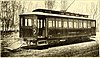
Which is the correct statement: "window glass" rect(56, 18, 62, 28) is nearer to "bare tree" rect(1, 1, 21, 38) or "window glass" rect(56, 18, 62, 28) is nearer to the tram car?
the tram car

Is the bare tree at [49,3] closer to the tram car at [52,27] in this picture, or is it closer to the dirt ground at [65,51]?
the tram car at [52,27]

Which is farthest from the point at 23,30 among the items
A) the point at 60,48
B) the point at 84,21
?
the point at 84,21

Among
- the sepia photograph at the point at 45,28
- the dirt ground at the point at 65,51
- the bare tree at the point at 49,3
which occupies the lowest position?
the dirt ground at the point at 65,51

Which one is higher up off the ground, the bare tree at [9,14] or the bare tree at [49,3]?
the bare tree at [49,3]

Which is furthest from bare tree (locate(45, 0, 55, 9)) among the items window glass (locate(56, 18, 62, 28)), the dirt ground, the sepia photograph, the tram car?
the dirt ground

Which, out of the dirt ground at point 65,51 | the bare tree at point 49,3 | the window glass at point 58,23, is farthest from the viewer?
the window glass at point 58,23

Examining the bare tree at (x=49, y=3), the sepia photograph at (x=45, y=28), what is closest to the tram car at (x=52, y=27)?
the sepia photograph at (x=45, y=28)

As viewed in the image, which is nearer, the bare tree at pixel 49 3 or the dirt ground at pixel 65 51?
the dirt ground at pixel 65 51

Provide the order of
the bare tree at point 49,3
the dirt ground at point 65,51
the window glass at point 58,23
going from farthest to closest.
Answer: the window glass at point 58,23
the bare tree at point 49,3
the dirt ground at point 65,51
